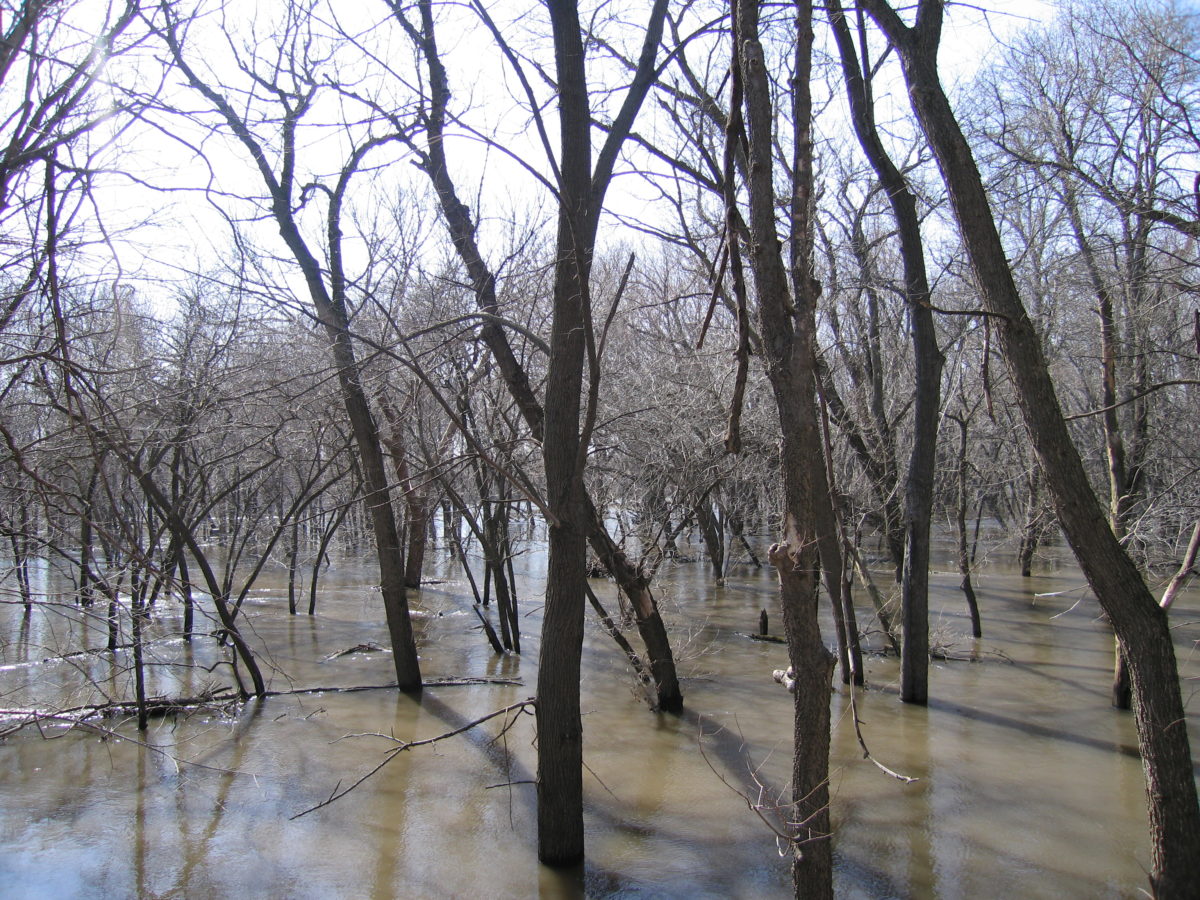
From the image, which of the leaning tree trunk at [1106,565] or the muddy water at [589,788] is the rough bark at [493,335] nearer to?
the muddy water at [589,788]

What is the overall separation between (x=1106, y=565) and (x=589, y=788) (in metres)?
4.62

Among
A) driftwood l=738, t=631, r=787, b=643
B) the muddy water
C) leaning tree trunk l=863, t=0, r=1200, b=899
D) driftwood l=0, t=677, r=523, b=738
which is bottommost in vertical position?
the muddy water

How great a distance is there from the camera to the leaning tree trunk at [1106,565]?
493cm

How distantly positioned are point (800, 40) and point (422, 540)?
45.9 feet

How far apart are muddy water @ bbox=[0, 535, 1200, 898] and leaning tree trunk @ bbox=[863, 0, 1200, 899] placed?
1.30 m

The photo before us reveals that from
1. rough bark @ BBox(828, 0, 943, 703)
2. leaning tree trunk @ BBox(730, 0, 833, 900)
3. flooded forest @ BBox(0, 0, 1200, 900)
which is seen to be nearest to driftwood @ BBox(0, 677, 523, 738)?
flooded forest @ BBox(0, 0, 1200, 900)

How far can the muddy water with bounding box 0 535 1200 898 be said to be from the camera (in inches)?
243

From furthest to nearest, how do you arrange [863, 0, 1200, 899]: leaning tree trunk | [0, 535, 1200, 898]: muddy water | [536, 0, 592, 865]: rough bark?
[0, 535, 1200, 898]: muddy water → [536, 0, 592, 865]: rough bark → [863, 0, 1200, 899]: leaning tree trunk

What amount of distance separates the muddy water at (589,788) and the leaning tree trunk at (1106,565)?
1298mm

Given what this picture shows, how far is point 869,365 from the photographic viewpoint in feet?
49.4

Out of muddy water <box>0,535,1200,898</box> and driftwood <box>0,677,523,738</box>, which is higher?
driftwood <box>0,677,523,738</box>

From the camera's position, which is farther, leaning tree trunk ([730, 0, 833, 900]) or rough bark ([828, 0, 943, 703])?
rough bark ([828, 0, 943, 703])

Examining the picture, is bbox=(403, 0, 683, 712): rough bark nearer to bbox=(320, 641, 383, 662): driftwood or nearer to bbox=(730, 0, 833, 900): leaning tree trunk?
bbox=(730, 0, 833, 900): leaning tree trunk

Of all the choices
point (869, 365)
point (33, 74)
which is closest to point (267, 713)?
point (33, 74)
